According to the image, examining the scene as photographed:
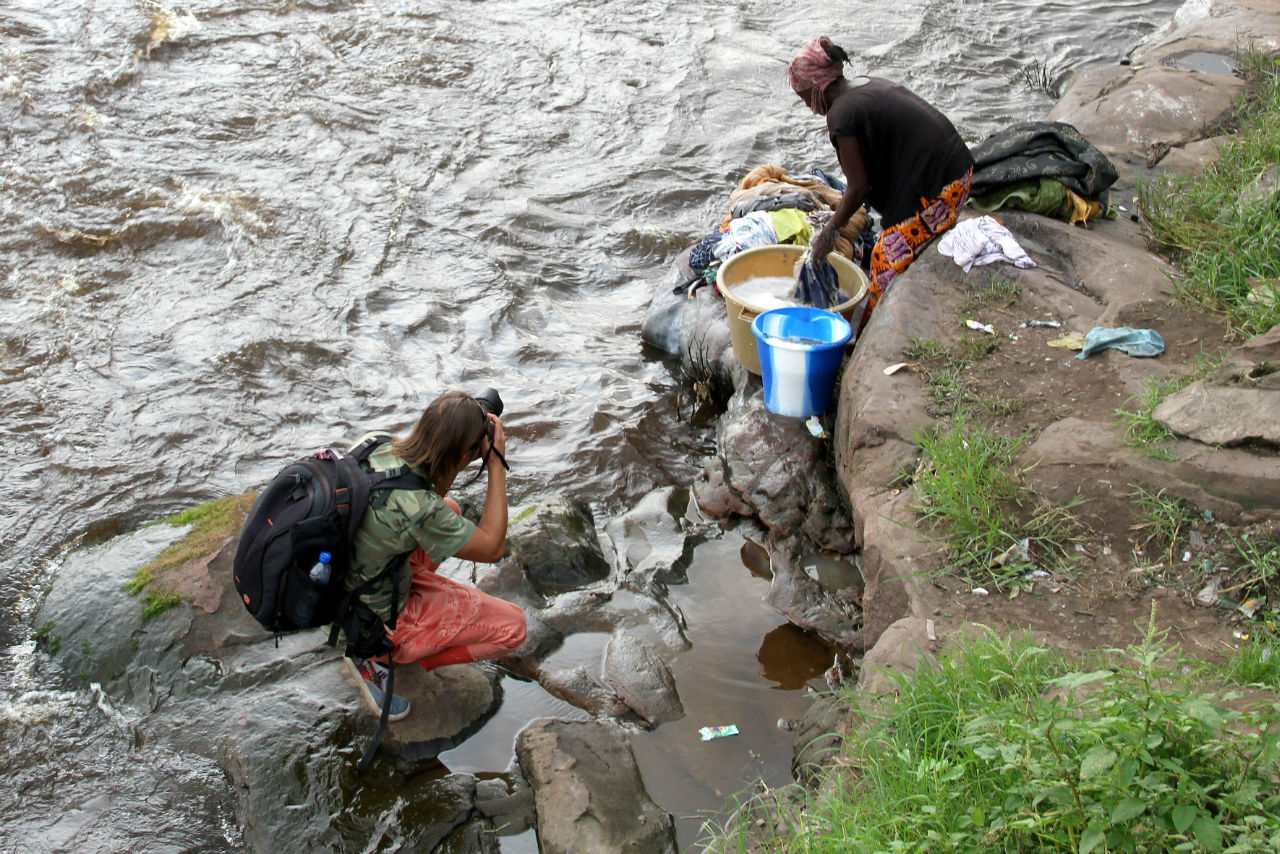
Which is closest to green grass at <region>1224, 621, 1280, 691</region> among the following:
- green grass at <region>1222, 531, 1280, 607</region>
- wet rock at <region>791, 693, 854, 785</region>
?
green grass at <region>1222, 531, 1280, 607</region>

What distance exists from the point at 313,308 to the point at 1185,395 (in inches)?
236

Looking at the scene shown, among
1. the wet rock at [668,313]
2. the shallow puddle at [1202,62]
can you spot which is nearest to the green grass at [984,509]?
the wet rock at [668,313]

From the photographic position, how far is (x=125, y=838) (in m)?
3.70

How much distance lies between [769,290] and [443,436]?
2.89 meters

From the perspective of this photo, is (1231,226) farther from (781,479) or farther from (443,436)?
(443,436)

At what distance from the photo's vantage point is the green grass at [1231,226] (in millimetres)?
4910

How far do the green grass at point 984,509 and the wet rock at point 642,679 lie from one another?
1.31 meters

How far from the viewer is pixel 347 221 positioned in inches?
344

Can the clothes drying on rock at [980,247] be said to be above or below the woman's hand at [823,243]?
below

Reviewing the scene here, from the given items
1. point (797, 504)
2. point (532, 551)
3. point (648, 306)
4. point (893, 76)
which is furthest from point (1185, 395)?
point (893, 76)

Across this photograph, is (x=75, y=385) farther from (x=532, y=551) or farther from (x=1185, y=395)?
(x=1185, y=395)

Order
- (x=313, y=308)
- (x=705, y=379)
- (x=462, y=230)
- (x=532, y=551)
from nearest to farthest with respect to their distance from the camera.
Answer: (x=532, y=551) → (x=705, y=379) → (x=313, y=308) → (x=462, y=230)

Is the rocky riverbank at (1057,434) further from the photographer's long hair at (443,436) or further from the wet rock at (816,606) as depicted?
the photographer's long hair at (443,436)

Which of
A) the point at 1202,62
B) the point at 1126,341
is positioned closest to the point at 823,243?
the point at 1126,341
